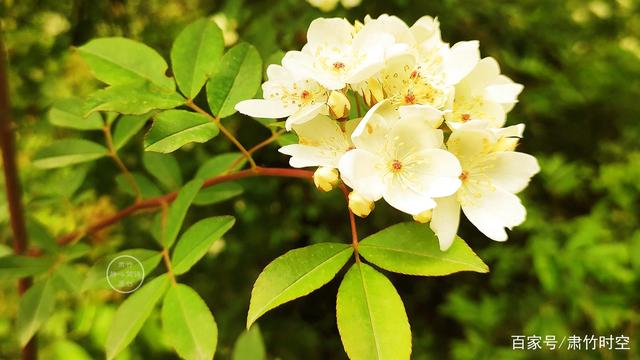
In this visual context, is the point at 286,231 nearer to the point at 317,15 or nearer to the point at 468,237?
the point at 468,237

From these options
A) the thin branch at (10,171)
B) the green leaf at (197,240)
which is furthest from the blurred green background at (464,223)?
the green leaf at (197,240)

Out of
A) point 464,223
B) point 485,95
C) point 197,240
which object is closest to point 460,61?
point 485,95

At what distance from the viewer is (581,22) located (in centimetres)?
214

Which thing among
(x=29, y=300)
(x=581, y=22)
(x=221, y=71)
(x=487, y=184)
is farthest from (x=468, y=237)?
(x=29, y=300)

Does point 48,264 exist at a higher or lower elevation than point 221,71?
lower

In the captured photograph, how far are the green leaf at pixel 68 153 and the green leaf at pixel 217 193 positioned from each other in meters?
0.25

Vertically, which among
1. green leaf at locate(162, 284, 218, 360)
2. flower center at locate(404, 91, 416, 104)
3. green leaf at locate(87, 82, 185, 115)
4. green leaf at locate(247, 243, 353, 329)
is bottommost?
green leaf at locate(162, 284, 218, 360)

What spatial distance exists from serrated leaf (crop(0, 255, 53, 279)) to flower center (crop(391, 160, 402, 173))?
765 millimetres

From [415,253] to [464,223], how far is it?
4.11 feet

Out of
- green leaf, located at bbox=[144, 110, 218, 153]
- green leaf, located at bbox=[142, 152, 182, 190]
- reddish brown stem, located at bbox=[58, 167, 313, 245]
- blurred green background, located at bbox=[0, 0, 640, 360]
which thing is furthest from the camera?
blurred green background, located at bbox=[0, 0, 640, 360]

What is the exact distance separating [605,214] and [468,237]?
1.53ft

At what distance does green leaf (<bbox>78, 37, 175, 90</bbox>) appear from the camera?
3.34 feet

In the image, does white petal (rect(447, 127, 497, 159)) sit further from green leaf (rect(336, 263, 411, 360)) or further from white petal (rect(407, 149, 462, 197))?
green leaf (rect(336, 263, 411, 360))

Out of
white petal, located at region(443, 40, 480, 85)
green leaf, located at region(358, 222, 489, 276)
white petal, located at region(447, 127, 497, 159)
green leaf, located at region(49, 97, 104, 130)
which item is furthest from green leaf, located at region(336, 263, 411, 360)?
green leaf, located at region(49, 97, 104, 130)
